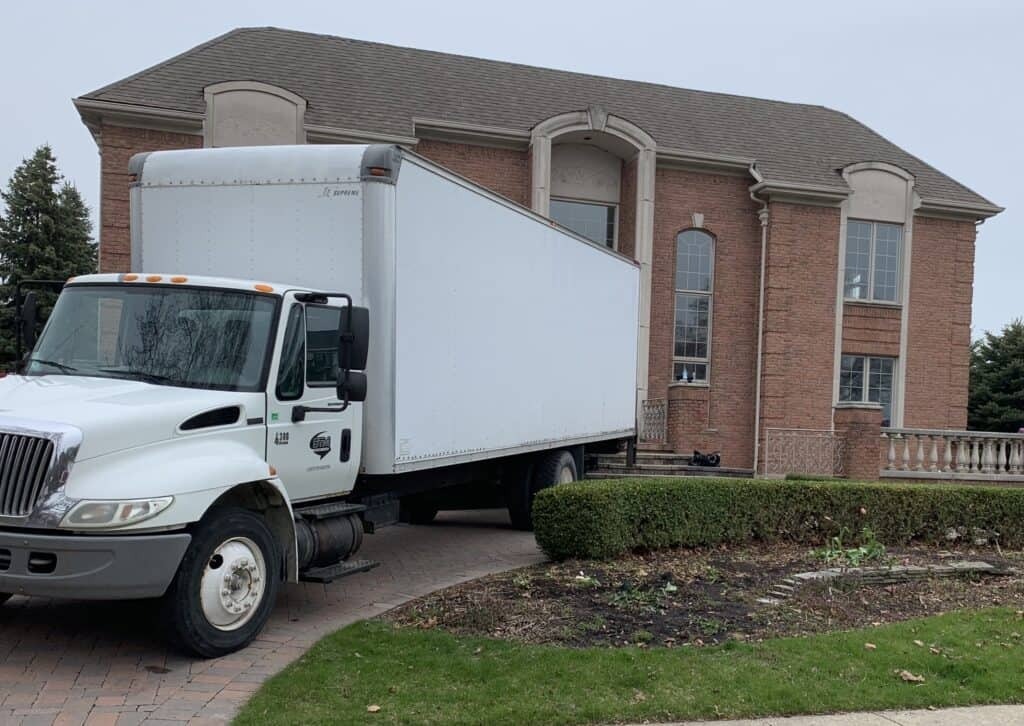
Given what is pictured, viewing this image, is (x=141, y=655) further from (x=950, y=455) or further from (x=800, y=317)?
(x=800, y=317)

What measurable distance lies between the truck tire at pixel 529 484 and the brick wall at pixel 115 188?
10.9 m

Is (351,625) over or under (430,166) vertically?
under

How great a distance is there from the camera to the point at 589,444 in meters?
13.3

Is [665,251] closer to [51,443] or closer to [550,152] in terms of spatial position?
[550,152]

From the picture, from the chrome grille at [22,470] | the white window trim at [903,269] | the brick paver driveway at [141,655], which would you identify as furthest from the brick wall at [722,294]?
the chrome grille at [22,470]

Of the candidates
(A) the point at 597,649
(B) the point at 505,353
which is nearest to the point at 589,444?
(B) the point at 505,353

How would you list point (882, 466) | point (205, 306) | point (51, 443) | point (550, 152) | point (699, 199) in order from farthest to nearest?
point (699, 199), point (550, 152), point (882, 466), point (205, 306), point (51, 443)

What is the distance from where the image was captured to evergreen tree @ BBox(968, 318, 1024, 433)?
3528 centimetres

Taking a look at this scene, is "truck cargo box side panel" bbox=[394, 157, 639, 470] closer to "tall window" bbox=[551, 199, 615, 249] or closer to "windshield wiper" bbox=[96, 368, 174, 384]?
"windshield wiper" bbox=[96, 368, 174, 384]

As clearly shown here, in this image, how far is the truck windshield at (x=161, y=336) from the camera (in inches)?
238

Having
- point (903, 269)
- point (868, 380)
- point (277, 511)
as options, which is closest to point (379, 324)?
point (277, 511)

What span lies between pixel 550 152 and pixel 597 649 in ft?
55.8

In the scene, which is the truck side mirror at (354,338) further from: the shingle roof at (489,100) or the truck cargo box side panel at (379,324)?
the shingle roof at (489,100)

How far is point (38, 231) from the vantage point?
37531 mm
